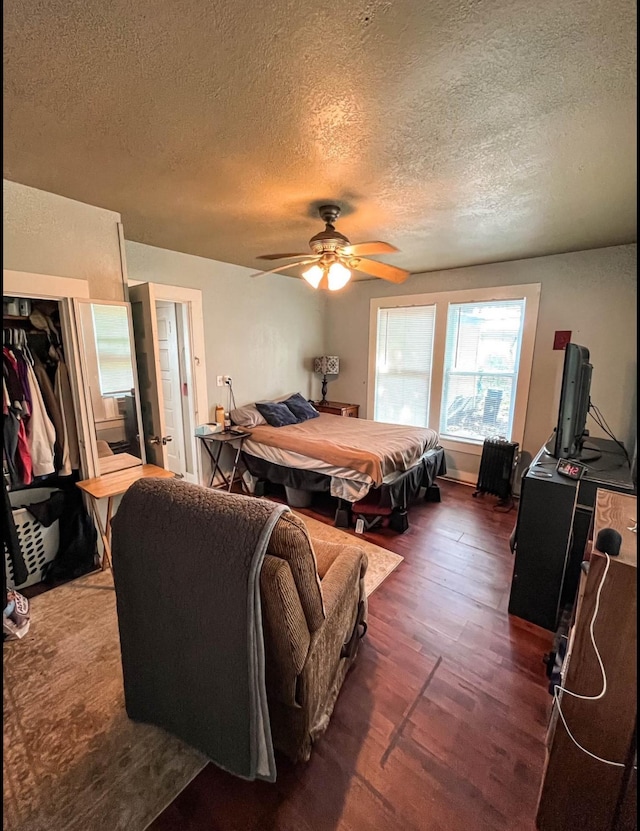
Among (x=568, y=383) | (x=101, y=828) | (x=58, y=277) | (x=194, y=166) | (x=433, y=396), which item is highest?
(x=194, y=166)

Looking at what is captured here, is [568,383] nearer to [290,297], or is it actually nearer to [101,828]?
[101,828]

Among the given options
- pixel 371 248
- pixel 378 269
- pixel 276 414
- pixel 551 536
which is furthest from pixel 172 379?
pixel 551 536

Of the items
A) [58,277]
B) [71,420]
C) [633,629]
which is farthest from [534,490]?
[58,277]

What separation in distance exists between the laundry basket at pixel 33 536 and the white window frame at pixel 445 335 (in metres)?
3.53

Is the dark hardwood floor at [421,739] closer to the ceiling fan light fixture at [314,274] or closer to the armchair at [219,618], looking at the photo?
the armchair at [219,618]

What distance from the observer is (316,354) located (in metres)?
5.38

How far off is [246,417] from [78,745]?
112 inches

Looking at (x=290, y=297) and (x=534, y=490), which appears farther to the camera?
(x=290, y=297)

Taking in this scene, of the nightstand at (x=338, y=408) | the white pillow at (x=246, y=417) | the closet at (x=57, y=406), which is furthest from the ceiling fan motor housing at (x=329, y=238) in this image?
the nightstand at (x=338, y=408)

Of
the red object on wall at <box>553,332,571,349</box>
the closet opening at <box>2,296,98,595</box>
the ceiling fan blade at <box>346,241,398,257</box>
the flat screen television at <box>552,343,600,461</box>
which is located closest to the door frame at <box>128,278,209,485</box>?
the closet opening at <box>2,296,98,595</box>

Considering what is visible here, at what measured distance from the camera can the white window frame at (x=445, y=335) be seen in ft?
12.4

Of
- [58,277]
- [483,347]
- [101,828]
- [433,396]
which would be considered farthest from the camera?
[433,396]

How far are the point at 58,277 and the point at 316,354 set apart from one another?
3.33 meters

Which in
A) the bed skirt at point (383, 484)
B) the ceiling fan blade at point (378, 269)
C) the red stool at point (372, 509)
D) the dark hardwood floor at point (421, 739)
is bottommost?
the dark hardwood floor at point (421, 739)
